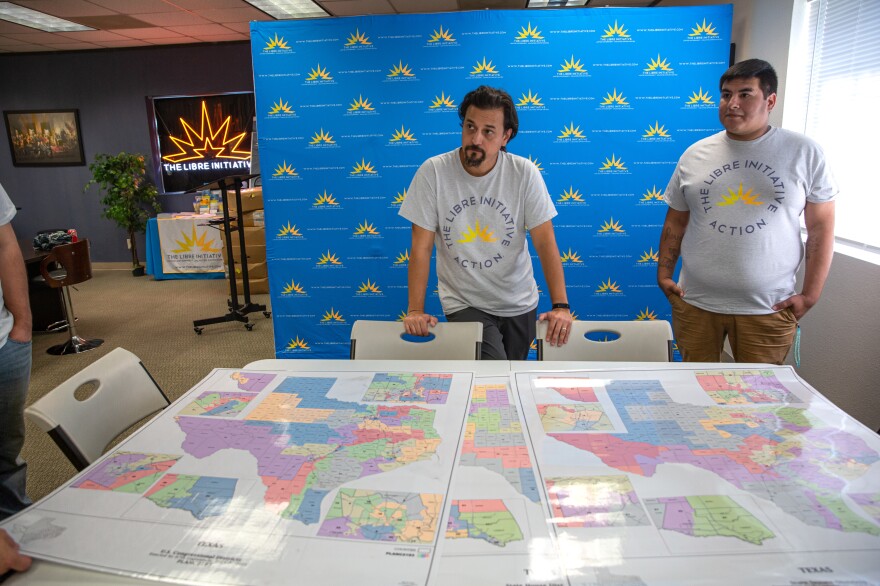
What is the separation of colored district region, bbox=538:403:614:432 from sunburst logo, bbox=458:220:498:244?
768 millimetres

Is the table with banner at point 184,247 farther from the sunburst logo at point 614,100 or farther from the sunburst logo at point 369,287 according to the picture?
the sunburst logo at point 614,100

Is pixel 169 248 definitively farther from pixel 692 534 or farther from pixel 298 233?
pixel 692 534

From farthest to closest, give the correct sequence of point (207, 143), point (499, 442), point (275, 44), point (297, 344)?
point (207, 143), point (297, 344), point (275, 44), point (499, 442)

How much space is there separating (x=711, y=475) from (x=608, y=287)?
2912 mm

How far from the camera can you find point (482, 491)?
3.49ft

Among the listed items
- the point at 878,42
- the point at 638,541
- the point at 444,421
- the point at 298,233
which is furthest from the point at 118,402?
the point at 878,42

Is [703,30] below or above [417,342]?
above

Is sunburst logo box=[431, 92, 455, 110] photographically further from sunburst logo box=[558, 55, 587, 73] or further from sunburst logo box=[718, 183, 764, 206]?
sunburst logo box=[718, 183, 764, 206]

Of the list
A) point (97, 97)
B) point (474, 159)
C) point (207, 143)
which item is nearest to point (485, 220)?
point (474, 159)

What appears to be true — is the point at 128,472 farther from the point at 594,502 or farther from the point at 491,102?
the point at 491,102

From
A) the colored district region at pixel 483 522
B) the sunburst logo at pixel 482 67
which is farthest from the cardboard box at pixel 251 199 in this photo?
the colored district region at pixel 483 522

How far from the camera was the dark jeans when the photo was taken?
6.75ft

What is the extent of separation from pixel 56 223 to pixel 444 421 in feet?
28.1

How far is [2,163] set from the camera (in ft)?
25.8
